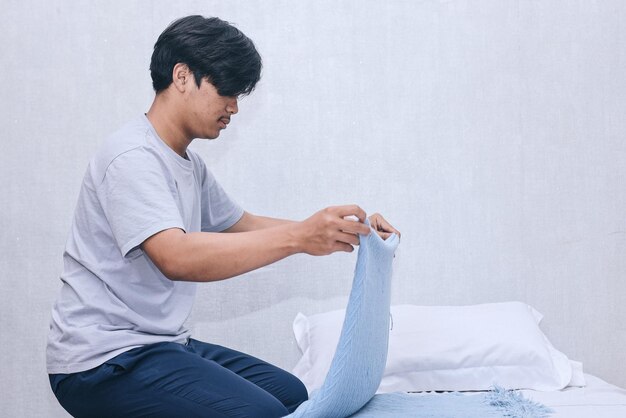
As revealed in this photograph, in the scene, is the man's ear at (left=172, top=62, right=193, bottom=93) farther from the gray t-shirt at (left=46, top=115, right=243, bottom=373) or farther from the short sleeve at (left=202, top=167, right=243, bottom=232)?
the short sleeve at (left=202, top=167, right=243, bottom=232)

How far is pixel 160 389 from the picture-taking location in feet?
4.27

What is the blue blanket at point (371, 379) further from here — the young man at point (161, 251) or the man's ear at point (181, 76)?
the man's ear at point (181, 76)

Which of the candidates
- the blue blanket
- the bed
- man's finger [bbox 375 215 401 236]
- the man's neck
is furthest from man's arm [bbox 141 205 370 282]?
the bed

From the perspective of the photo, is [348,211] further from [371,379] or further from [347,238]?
[371,379]

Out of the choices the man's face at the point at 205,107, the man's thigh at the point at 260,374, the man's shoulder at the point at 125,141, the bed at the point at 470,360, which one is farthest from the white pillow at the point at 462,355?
the man's shoulder at the point at 125,141

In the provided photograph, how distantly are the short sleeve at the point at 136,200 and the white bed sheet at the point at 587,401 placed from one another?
943 mm

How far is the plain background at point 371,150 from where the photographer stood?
234 cm

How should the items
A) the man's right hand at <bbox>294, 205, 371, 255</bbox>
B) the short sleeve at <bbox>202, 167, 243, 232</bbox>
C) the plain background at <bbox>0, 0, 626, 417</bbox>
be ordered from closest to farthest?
the man's right hand at <bbox>294, 205, 371, 255</bbox>
the short sleeve at <bbox>202, 167, 243, 232</bbox>
the plain background at <bbox>0, 0, 626, 417</bbox>

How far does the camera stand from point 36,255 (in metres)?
2.33


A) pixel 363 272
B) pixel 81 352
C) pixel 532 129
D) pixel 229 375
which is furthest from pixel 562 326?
pixel 81 352

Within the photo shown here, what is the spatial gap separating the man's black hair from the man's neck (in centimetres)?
4

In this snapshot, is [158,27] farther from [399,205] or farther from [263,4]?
[399,205]

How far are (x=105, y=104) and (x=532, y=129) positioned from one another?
4.58ft

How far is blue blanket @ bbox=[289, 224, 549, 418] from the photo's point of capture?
1382 mm
